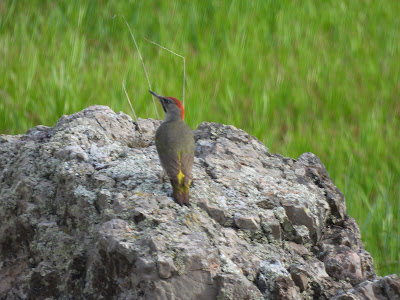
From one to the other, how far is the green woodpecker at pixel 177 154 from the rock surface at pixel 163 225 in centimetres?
7

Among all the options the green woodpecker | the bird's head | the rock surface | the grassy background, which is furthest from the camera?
the grassy background

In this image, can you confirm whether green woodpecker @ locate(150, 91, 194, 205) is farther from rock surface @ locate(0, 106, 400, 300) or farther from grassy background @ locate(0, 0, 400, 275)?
grassy background @ locate(0, 0, 400, 275)

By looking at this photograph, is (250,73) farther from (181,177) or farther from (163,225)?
(163,225)

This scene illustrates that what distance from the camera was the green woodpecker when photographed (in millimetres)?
2410

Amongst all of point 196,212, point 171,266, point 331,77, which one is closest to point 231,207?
point 196,212

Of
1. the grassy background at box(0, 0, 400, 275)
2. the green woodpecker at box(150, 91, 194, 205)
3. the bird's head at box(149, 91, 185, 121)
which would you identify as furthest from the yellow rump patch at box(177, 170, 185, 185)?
the grassy background at box(0, 0, 400, 275)

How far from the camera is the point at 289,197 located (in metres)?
2.66

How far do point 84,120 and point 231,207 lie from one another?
91 cm

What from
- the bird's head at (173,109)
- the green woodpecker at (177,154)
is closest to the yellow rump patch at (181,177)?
the green woodpecker at (177,154)

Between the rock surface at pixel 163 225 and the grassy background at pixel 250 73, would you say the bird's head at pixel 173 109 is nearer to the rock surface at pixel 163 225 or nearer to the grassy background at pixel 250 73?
the rock surface at pixel 163 225

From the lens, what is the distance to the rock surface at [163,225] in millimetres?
2166

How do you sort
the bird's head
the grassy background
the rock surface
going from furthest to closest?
1. the grassy background
2. the bird's head
3. the rock surface

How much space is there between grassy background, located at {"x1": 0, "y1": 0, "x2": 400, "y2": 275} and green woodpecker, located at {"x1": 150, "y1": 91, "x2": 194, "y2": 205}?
4.80ft

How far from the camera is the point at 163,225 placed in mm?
2258
